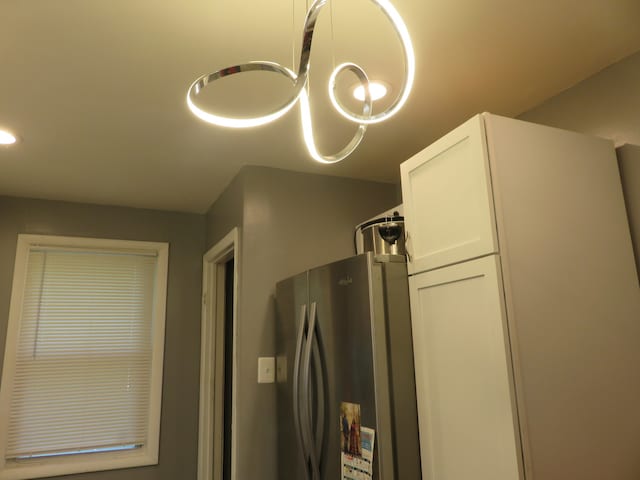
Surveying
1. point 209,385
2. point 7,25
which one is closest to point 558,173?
point 7,25

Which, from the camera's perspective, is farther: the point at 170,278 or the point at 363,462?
the point at 170,278

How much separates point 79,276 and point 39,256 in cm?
28

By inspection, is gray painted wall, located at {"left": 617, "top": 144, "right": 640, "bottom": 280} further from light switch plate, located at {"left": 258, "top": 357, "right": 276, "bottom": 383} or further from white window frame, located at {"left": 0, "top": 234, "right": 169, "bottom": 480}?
white window frame, located at {"left": 0, "top": 234, "right": 169, "bottom": 480}

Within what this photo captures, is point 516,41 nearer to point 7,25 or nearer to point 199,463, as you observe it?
point 7,25

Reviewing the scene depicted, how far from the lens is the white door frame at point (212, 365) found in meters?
3.11

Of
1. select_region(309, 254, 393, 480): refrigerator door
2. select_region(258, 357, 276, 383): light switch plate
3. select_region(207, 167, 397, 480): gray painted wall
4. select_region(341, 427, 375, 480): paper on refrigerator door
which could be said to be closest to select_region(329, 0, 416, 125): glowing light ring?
select_region(309, 254, 393, 480): refrigerator door

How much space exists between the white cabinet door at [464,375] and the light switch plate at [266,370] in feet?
3.38

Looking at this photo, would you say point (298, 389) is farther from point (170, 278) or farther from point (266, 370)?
point (170, 278)

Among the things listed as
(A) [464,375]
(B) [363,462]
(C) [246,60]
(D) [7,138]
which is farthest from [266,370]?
(D) [7,138]

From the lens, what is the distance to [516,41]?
1640 millimetres

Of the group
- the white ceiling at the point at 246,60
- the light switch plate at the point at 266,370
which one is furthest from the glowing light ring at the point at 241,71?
the light switch plate at the point at 266,370

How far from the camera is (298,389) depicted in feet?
6.67

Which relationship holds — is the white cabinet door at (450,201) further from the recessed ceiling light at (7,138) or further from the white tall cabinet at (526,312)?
the recessed ceiling light at (7,138)

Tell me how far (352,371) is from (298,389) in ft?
1.29
